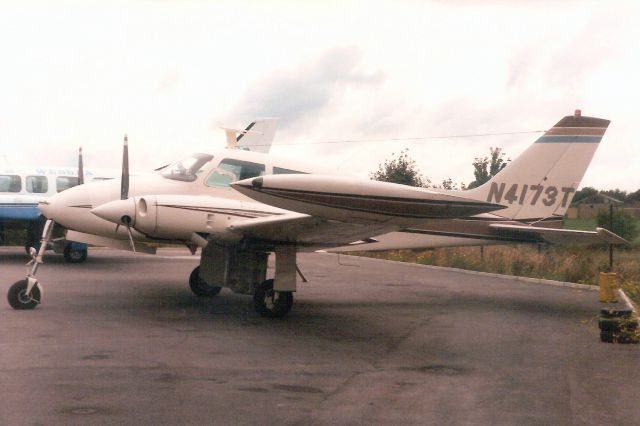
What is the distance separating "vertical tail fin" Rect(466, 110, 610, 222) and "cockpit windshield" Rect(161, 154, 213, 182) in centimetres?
547

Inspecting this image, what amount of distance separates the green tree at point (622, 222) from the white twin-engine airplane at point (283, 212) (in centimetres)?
1496

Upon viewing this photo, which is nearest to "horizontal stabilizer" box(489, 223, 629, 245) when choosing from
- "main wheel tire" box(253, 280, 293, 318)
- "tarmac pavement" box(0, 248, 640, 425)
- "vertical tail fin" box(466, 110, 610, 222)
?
"vertical tail fin" box(466, 110, 610, 222)

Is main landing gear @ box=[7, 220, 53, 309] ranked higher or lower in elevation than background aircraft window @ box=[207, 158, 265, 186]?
lower

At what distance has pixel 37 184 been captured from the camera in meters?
25.1

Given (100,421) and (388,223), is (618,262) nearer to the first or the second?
(388,223)

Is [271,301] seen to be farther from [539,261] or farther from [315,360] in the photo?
[539,261]

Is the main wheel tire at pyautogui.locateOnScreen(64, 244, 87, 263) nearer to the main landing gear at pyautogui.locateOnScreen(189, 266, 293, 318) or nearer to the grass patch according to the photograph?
the grass patch

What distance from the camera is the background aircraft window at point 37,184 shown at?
81.9ft

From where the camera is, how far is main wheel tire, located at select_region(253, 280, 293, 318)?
13.8 m

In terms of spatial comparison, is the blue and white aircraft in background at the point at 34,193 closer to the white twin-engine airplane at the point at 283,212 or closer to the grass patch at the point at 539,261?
the grass patch at the point at 539,261

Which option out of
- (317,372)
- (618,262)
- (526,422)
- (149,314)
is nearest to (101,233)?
(149,314)

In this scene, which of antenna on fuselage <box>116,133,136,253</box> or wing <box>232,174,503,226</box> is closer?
wing <box>232,174,503,226</box>

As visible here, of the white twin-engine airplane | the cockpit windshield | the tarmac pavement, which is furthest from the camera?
the cockpit windshield

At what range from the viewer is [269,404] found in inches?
296
